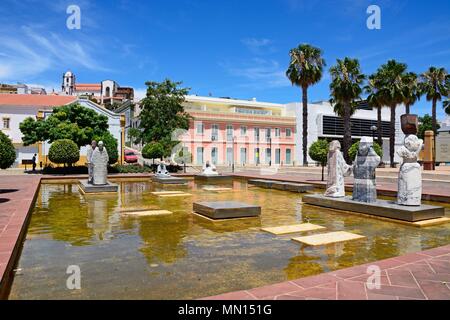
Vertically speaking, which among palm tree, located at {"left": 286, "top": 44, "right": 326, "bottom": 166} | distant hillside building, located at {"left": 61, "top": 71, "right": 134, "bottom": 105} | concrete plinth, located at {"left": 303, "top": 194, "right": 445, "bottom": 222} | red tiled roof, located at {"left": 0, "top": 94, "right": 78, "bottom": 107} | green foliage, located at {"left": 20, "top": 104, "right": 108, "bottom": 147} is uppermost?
distant hillside building, located at {"left": 61, "top": 71, "right": 134, "bottom": 105}

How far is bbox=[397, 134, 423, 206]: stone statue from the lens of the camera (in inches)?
336

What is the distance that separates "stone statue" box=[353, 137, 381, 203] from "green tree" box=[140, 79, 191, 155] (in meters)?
22.1

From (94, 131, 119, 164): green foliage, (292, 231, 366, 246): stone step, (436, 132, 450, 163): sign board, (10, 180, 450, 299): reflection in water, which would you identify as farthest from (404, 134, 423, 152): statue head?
(436, 132, 450, 163): sign board

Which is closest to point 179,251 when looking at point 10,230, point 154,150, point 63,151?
point 10,230

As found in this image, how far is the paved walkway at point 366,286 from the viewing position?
3.51 meters

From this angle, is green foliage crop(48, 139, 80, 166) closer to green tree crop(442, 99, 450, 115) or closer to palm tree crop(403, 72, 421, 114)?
palm tree crop(403, 72, 421, 114)

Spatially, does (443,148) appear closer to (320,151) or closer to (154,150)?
(320,151)

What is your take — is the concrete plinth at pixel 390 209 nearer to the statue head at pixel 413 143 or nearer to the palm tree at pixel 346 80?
the statue head at pixel 413 143

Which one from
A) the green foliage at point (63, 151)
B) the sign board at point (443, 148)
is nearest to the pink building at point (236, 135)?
the green foliage at point (63, 151)

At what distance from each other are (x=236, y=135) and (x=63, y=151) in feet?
86.1

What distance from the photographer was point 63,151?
79.4 ft

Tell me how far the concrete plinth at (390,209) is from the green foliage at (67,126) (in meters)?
21.4

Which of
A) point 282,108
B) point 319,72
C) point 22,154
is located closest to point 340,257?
point 319,72
